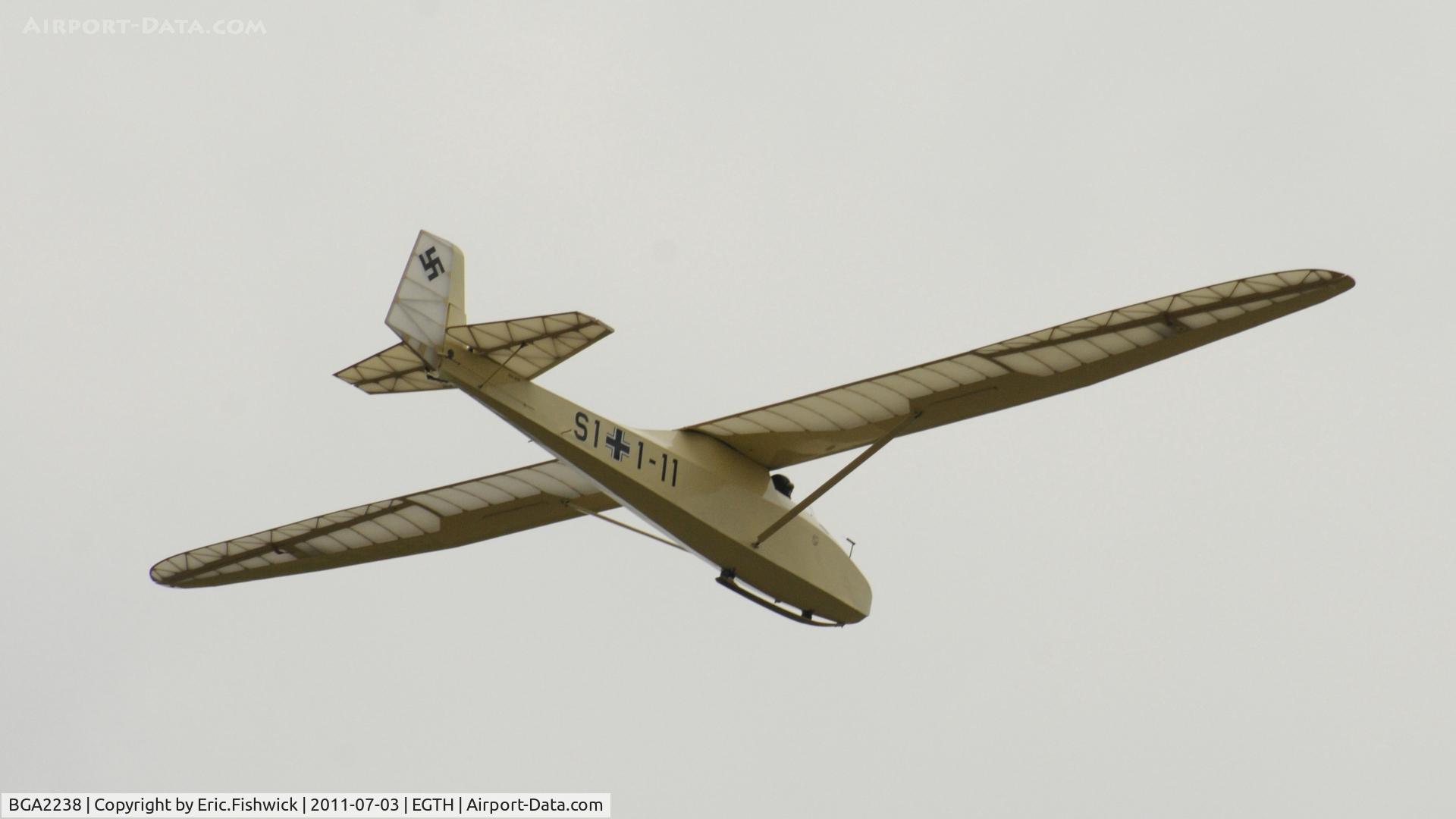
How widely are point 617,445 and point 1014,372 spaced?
5.43m

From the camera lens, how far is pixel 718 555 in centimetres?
2867

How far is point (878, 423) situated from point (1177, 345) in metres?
4.31

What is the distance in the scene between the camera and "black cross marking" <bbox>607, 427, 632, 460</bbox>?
27141mm

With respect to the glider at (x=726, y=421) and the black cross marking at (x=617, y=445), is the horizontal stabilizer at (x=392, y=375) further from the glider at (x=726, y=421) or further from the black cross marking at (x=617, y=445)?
the black cross marking at (x=617, y=445)

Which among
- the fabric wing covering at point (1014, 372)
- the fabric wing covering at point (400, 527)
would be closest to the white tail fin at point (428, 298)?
the fabric wing covering at point (1014, 372)

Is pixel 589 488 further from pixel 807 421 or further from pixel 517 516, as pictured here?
pixel 807 421

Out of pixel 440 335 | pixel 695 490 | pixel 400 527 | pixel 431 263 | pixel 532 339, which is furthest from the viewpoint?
pixel 400 527

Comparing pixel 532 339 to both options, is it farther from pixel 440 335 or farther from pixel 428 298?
pixel 428 298

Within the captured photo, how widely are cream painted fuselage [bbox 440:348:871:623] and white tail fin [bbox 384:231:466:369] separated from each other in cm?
38

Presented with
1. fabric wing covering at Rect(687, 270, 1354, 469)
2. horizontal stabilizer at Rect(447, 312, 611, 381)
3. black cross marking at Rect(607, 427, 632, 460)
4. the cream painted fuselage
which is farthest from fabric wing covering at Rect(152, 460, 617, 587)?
horizontal stabilizer at Rect(447, 312, 611, 381)

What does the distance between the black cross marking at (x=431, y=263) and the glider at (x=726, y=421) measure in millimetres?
26

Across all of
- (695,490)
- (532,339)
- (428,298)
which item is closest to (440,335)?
(428,298)

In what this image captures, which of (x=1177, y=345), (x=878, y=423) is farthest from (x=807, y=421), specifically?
(x=1177, y=345)

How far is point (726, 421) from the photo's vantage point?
1125 inches
